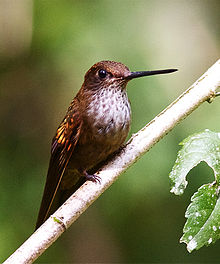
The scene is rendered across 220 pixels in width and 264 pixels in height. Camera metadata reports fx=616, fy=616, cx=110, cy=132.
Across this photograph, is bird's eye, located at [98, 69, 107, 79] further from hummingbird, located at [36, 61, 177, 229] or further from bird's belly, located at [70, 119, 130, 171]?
bird's belly, located at [70, 119, 130, 171]

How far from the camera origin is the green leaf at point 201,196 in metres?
2.05

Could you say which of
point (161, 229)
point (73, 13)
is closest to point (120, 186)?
point (161, 229)

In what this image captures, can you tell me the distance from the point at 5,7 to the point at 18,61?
1.71ft

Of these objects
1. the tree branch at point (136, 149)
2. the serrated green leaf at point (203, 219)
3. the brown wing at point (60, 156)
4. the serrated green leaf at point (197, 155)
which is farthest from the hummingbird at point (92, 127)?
the serrated green leaf at point (203, 219)

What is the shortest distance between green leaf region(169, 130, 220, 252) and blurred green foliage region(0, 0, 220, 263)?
5.71 ft

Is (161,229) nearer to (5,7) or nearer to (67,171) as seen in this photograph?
(67,171)

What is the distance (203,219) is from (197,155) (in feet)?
0.75

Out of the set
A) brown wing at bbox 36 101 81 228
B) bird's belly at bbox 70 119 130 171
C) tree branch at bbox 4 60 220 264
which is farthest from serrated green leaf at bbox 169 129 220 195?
brown wing at bbox 36 101 81 228

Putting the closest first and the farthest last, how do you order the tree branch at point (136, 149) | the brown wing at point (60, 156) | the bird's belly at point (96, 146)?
the tree branch at point (136, 149), the bird's belly at point (96, 146), the brown wing at point (60, 156)

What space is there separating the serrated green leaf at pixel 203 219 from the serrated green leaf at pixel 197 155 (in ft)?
0.21

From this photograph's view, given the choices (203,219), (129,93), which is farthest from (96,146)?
(203,219)

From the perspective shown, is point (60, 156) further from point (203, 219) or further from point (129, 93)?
point (203, 219)

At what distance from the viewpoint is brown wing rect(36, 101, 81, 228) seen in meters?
3.29

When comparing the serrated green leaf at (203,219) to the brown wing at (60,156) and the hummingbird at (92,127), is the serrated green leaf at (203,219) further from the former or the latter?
the brown wing at (60,156)
